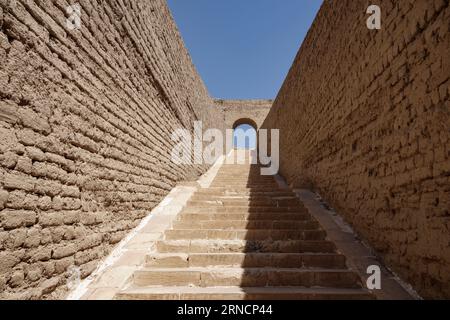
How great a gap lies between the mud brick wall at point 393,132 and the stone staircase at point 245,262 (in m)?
0.60

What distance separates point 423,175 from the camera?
95.4 inches

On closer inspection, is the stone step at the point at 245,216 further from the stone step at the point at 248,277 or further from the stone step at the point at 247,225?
the stone step at the point at 248,277

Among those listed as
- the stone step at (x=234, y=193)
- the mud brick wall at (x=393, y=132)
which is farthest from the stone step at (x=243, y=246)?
the stone step at (x=234, y=193)

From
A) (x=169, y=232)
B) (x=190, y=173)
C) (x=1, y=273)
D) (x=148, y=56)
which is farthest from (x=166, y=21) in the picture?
(x=1, y=273)

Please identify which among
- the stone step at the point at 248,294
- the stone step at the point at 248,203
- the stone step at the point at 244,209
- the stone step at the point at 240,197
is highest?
the stone step at the point at 240,197

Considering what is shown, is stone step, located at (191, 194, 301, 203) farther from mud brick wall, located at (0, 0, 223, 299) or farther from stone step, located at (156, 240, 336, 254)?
stone step, located at (156, 240, 336, 254)

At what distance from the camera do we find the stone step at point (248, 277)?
3020 mm

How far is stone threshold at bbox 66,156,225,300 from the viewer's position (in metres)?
2.77

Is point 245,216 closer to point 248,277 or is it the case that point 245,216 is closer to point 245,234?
point 245,234

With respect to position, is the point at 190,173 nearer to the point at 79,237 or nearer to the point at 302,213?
the point at 302,213

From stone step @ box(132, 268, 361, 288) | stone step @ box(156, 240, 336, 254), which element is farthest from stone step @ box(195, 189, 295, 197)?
stone step @ box(132, 268, 361, 288)

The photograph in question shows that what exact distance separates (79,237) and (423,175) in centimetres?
325

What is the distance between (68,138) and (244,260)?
2364 millimetres

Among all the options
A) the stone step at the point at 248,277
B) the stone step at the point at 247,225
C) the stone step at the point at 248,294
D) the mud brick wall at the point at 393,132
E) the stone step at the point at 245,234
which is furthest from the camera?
the stone step at the point at 247,225
